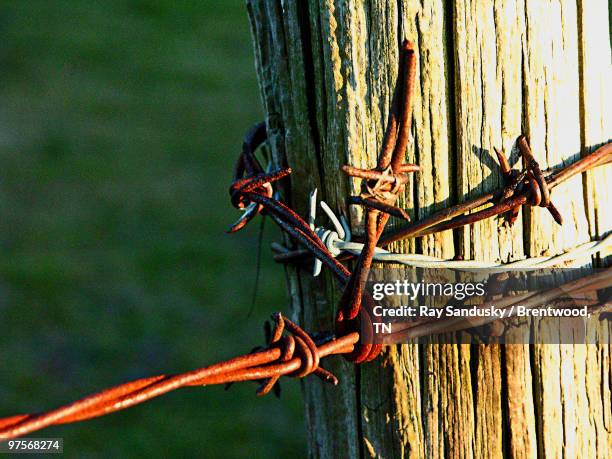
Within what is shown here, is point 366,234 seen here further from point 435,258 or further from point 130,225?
point 130,225

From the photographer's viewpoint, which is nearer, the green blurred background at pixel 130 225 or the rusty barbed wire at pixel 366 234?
the rusty barbed wire at pixel 366 234

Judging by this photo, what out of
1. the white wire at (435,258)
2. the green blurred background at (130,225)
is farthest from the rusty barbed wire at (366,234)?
the green blurred background at (130,225)

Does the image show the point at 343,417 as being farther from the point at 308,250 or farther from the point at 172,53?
the point at 172,53

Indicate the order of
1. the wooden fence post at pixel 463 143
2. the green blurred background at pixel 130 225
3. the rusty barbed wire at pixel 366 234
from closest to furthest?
1. the rusty barbed wire at pixel 366 234
2. the wooden fence post at pixel 463 143
3. the green blurred background at pixel 130 225

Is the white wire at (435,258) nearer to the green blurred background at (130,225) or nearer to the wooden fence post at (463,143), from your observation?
the wooden fence post at (463,143)

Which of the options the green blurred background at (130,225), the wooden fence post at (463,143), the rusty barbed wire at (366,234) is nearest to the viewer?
the rusty barbed wire at (366,234)

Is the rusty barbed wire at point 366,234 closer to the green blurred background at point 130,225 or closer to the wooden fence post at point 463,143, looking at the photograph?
the wooden fence post at point 463,143

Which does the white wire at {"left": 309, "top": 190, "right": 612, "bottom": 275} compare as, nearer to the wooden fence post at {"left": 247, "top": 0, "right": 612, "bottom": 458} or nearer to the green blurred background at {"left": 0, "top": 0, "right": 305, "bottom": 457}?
the wooden fence post at {"left": 247, "top": 0, "right": 612, "bottom": 458}
